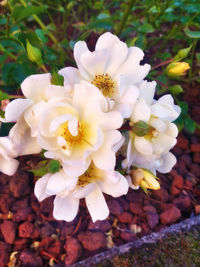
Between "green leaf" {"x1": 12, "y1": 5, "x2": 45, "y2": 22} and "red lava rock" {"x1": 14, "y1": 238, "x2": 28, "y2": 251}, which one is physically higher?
"green leaf" {"x1": 12, "y1": 5, "x2": 45, "y2": 22}

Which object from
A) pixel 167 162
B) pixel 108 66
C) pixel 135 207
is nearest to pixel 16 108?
pixel 108 66

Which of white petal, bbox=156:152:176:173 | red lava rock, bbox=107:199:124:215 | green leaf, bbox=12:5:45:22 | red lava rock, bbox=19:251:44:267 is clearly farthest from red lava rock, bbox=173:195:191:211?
green leaf, bbox=12:5:45:22

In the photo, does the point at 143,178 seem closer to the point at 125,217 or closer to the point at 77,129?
the point at 77,129

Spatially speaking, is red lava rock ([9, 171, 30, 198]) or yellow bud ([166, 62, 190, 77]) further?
red lava rock ([9, 171, 30, 198])

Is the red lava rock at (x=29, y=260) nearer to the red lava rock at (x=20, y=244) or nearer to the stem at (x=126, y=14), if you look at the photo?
the red lava rock at (x=20, y=244)

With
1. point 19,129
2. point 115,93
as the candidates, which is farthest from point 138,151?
point 19,129

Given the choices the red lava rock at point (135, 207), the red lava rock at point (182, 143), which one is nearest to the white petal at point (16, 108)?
the red lava rock at point (135, 207)

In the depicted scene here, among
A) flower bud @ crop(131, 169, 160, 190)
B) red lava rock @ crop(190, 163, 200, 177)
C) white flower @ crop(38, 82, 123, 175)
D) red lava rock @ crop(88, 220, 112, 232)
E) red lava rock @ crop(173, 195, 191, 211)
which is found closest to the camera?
white flower @ crop(38, 82, 123, 175)

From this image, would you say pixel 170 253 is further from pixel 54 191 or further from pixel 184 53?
pixel 184 53

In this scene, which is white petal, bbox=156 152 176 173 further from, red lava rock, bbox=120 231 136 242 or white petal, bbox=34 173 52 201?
red lava rock, bbox=120 231 136 242
